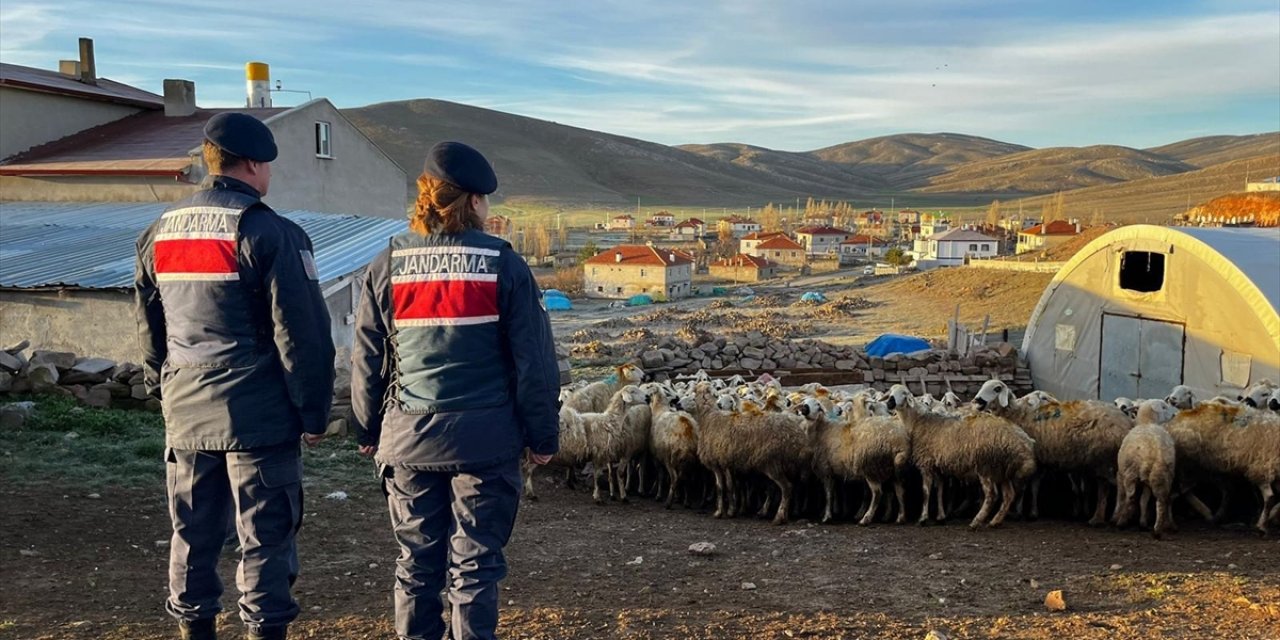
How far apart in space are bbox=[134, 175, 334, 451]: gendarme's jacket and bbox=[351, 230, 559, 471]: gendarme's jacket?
388 millimetres

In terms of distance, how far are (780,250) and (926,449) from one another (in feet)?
231

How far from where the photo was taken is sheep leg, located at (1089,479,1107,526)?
8250 millimetres

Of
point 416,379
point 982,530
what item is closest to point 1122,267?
point 982,530

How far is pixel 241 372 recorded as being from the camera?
4.16m

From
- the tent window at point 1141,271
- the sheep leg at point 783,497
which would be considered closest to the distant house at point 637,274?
the tent window at point 1141,271

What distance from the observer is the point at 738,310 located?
1642 inches

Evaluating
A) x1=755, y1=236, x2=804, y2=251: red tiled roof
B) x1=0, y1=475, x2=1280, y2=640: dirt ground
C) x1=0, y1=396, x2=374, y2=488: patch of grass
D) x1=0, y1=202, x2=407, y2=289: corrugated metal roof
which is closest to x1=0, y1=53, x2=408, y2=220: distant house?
x1=0, y1=202, x2=407, y2=289: corrugated metal roof

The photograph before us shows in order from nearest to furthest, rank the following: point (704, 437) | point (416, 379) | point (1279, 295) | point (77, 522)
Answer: point (416, 379) < point (77, 522) < point (704, 437) < point (1279, 295)

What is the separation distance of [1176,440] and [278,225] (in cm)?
759

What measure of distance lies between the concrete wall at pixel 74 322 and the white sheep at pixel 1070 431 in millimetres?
10822

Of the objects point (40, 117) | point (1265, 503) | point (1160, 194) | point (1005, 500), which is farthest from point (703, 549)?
point (1160, 194)

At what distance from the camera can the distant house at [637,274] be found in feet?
189

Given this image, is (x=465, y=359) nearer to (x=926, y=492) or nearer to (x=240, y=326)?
(x=240, y=326)

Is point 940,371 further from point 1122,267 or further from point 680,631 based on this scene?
point 680,631
